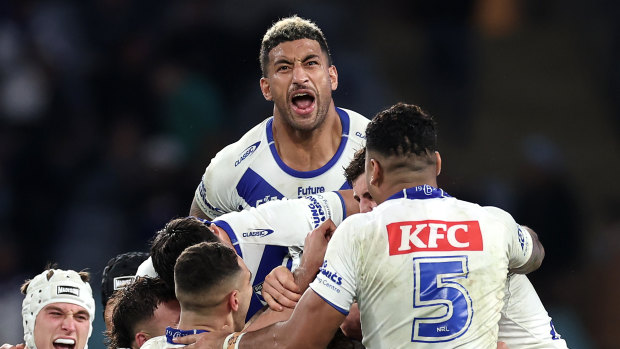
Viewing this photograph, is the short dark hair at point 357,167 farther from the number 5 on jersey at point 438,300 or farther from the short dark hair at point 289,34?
the short dark hair at point 289,34

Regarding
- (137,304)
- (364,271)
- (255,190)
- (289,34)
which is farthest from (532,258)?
(289,34)

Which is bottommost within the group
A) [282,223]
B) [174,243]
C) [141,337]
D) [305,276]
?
[141,337]

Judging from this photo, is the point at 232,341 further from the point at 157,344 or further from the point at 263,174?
the point at 263,174

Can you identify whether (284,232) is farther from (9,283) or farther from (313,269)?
(9,283)

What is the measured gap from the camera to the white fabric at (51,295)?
16.1 ft

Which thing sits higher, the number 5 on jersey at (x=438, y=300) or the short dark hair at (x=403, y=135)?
the short dark hair at (x=403, y=135)

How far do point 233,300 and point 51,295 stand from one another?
5.45 feet

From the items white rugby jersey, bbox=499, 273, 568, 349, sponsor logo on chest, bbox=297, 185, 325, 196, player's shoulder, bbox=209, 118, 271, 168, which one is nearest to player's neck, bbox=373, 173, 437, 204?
white rugby jersey, bbox=499, 273, 568, 349

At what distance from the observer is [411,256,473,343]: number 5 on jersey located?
3568mm

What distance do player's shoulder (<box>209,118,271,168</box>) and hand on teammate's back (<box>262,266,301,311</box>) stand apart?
207cm

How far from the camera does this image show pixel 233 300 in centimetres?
366

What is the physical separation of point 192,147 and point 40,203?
1.62 metres

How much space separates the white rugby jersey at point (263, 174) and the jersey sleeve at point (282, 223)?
1215 millimetres

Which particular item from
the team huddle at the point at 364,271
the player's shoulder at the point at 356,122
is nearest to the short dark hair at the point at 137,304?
the team huddle at the point at 364,271
